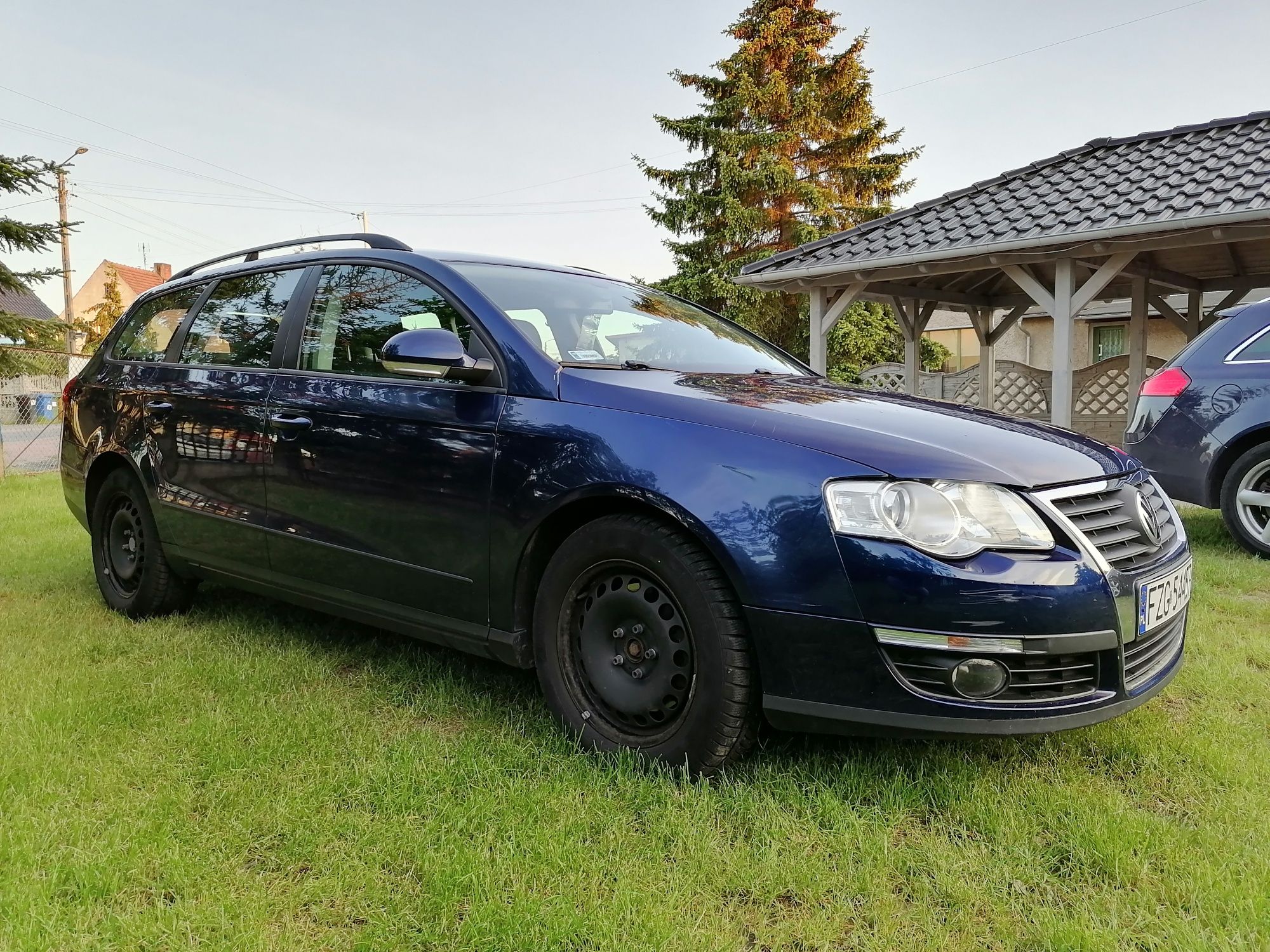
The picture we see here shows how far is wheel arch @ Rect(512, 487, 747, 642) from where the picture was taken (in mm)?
2117

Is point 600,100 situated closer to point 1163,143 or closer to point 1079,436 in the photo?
point 1163,143

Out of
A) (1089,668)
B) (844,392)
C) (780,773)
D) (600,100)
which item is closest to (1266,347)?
(844,392)

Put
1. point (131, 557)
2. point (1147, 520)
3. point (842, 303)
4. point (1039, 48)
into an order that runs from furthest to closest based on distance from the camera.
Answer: point (1039, 48), point (842, 303), point (131, 557), point (1147, 520)

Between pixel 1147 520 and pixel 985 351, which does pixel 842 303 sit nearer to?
pixel 985 351

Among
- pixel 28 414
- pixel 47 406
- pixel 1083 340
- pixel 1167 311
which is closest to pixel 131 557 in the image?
pixel 1167 311

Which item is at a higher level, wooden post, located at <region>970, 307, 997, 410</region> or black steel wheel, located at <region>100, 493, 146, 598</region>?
wooden post, located at <region>970, 307, 997, 410</region>

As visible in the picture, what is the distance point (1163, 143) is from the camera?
8930 millimetres

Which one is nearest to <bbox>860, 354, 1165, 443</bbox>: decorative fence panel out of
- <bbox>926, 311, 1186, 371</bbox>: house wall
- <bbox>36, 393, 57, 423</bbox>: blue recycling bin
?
<bbox>926, 311, 1186, 371</bbox>: house wall

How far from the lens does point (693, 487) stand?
216cm

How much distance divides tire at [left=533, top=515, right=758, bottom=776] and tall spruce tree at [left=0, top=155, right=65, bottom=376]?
940 cm

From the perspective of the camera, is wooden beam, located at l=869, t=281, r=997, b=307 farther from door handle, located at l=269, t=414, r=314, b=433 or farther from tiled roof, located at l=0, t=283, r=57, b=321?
tiled roof, located at l=0, t=283, r=57, b=321

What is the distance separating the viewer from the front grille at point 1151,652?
2137 mm

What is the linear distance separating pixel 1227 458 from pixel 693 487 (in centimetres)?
444

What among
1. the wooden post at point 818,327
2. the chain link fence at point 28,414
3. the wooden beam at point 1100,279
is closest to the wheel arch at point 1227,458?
the wooden beam at point 1100,279
